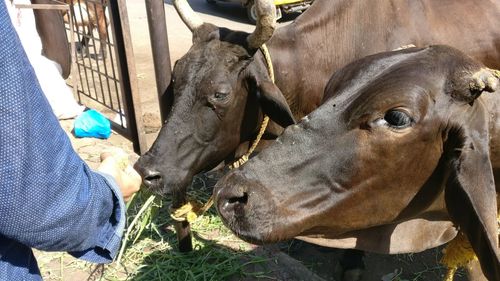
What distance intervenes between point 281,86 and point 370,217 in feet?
6.06

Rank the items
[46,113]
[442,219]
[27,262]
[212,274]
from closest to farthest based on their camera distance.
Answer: [46,113]
[27,262]
[442,219]
[212,274]

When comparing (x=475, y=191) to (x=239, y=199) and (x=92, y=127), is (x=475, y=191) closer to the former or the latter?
→ (x=239, y=199)

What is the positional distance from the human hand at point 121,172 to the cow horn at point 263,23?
152 cm

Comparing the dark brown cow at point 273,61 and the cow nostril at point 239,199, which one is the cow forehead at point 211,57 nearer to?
the dark brown cow at point 273,61

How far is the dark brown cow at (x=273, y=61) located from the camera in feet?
11.3

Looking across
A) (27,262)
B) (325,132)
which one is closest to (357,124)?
(325,132)

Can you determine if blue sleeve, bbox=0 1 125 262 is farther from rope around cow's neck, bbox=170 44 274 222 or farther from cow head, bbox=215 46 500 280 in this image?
rope around cow's neck, bbox=170 44 274 222

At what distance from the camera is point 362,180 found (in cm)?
213

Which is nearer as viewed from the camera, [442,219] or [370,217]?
[370,217]

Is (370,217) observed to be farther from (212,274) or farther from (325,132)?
(212,274)

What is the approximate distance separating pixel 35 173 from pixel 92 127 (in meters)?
4.62

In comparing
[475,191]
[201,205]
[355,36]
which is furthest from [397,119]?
[355,36]

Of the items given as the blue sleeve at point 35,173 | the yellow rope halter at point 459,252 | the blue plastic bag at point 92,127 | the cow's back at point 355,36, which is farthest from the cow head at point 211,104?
the blue plastic bag at point 92,127

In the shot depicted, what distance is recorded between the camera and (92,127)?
5859 mm
